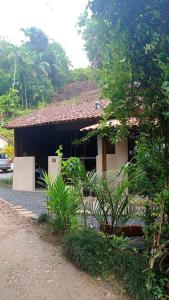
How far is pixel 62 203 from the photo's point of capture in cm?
625

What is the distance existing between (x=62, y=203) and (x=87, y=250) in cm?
126

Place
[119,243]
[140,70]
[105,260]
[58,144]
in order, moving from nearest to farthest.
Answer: [140,70], [105,260], [119,243], [58,144]

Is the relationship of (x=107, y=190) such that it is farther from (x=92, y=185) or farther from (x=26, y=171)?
(x=26, y=171)

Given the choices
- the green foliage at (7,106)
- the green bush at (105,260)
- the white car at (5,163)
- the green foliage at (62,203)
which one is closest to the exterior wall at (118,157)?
the green foliage at (62,203)

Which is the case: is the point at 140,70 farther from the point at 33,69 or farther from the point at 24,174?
the point at 33,69

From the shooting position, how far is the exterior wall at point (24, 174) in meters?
14.0

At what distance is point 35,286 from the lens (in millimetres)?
4582

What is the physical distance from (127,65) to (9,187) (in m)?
12.0

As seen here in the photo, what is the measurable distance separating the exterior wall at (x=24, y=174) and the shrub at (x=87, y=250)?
336 inches

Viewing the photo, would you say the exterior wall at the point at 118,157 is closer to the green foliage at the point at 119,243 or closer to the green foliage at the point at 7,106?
the green foliage at the point at 119,243

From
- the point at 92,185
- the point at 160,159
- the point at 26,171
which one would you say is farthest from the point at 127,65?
the point at 26,171

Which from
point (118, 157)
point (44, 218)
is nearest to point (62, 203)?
point (44, 218)

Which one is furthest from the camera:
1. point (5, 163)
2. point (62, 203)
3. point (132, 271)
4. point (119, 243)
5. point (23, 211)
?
point (5, 163)

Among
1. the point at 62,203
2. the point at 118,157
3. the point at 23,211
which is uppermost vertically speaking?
the point at 118,157
